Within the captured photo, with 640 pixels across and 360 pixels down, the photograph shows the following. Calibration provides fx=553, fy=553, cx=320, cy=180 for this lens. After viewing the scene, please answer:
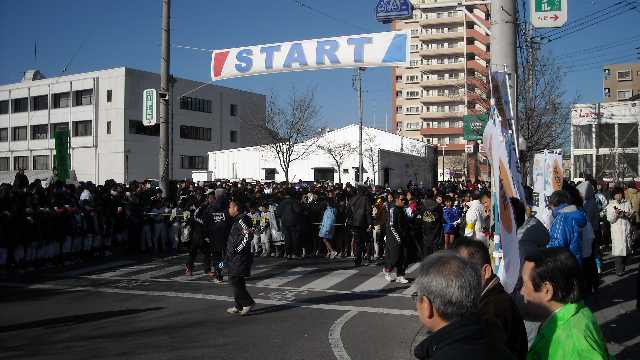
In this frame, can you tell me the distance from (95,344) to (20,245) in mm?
7497

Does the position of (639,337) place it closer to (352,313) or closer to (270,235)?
(352,313)

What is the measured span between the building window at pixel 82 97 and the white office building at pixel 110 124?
0.10 m

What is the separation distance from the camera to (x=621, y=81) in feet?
280

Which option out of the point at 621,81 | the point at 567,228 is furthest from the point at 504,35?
the point at 621,81

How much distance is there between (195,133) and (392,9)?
47.5 m

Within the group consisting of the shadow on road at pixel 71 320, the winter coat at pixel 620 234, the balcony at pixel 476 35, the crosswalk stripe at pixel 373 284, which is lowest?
the crosswalk stripe at pixel 373 284

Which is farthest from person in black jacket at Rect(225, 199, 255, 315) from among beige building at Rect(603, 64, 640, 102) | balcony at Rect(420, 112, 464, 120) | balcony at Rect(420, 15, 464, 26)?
beige building at Rect(603, 64, 640, 102)

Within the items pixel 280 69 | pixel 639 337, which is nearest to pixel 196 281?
pixel 280 69

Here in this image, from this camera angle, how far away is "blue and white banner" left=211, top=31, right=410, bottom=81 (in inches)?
573

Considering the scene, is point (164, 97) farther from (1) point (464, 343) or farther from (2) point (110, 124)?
(2) point (110, 124)

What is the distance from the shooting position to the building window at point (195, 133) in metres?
56.8

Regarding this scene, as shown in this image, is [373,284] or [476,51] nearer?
[373,284]

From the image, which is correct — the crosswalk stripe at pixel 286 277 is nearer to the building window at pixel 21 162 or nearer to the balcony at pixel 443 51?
the building window at pixel 21 162

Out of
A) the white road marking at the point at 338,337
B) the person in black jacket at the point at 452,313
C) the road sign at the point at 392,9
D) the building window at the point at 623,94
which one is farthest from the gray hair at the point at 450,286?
the building window at the point at 623,94
